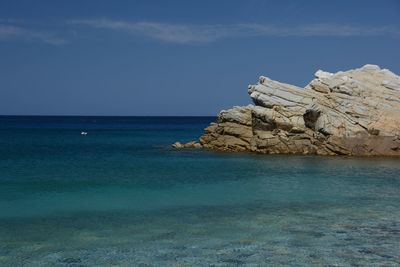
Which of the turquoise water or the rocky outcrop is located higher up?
the rocky outcrop

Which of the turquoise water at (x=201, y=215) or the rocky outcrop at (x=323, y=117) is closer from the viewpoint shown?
the turquoise water at (x=201, y=215)

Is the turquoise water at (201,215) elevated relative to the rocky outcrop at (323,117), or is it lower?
lower

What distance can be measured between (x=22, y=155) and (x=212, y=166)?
19529mm

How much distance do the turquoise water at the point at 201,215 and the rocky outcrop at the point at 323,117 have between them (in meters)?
6.75

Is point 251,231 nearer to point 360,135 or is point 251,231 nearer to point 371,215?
point 371,215

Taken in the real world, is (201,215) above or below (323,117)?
below

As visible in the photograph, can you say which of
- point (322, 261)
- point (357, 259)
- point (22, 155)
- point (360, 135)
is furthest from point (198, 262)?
point (22, 155)

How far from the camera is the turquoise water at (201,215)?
586 inches

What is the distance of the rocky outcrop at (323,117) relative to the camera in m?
45.0

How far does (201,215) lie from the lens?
68.0 feet

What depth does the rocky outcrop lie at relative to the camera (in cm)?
4503

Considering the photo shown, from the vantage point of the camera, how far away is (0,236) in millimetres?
17203

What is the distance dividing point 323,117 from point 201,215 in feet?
88.3

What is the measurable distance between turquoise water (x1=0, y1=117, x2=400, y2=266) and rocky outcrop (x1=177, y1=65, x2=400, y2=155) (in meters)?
6.75
